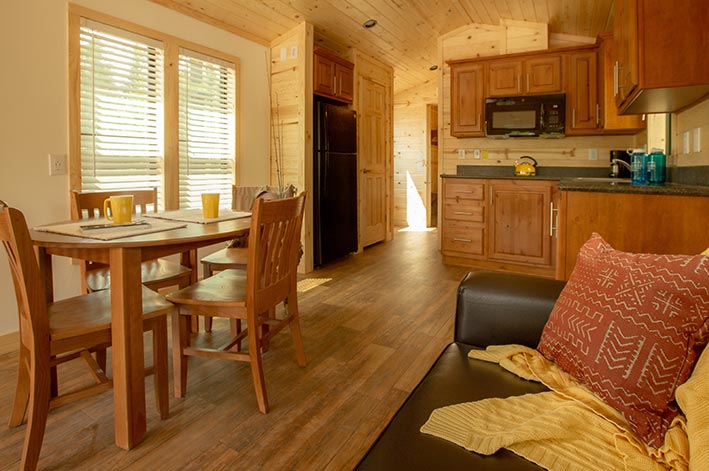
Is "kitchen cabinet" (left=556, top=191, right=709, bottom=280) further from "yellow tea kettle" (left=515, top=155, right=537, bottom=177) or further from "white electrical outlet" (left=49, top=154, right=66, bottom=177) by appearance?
"white electrical outlet" (left=49, top=154, right=66, bottom=177)

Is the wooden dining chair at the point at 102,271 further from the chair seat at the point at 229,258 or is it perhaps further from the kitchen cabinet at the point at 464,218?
the kitchen cabinet at the point at 464,218

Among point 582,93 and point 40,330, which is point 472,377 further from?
point 582,93

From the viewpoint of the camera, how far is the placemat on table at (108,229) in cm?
170

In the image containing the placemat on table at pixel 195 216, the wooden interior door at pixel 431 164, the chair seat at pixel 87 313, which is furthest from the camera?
the wooden interior door at pixel 431 164

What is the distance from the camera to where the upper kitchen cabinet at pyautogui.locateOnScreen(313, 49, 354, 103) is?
15.0ft

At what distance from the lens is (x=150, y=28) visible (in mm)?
3320

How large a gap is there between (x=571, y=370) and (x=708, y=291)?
1.22ft

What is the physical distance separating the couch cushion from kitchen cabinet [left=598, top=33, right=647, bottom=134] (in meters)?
3.64

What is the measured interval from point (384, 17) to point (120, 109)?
2892mm

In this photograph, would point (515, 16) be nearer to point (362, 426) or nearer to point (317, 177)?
point (317, 177)

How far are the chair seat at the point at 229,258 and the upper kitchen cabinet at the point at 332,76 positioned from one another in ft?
7.70

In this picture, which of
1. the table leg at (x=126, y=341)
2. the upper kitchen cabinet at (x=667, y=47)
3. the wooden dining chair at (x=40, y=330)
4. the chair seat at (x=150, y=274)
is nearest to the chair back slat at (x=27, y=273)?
the wooden dining chair at (x=40, y=330)

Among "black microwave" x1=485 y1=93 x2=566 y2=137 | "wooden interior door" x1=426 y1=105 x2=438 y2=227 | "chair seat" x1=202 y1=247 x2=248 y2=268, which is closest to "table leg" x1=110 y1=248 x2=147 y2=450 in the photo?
"chair seat" x1=202 y1=247 x2=248 y2=268

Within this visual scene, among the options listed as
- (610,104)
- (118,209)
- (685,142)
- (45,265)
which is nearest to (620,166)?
(610,104)
